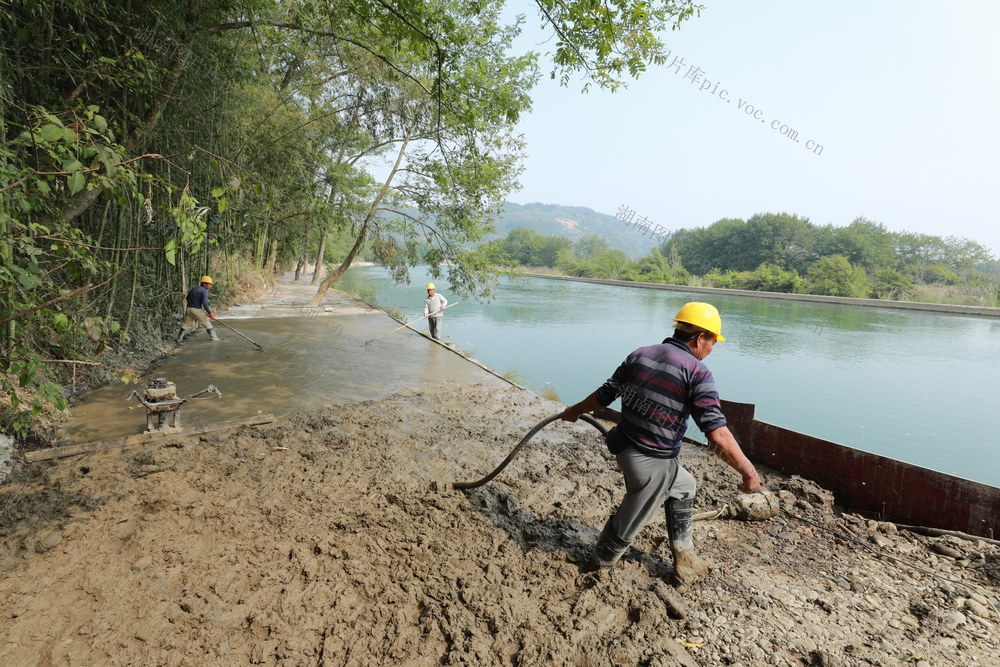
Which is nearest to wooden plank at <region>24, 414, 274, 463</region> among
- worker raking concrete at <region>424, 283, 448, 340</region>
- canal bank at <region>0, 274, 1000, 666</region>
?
canal bank at <region>0, 274, 1000, 666</region>

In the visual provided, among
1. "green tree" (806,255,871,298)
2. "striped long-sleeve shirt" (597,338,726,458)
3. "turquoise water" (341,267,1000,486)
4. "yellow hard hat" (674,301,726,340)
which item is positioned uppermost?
"green tree" (806,255,871,298)

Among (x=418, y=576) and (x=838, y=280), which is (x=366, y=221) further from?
(x=838, y=280)

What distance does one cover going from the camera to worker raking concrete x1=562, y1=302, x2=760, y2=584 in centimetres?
220

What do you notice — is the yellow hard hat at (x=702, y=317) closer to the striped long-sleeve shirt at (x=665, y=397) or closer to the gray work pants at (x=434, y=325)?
the striped long-sleeve shirt at (x=665, y=397)

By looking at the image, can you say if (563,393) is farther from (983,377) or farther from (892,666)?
(983,377)

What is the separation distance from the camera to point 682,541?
2.54m

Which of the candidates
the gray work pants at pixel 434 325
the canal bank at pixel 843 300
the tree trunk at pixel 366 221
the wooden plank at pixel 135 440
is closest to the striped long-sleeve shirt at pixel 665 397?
the wooden plank at pixel 135 440

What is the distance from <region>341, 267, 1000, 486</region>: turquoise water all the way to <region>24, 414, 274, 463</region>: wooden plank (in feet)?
21.4

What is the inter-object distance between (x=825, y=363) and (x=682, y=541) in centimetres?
1525

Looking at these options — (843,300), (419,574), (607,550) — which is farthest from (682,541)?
(843,300)

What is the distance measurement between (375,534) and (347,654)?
863 mm

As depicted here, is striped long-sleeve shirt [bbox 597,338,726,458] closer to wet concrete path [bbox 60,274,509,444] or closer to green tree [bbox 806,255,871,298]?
wet concrete path [bbox 60,274,509,444]

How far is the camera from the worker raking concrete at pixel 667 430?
220 centimetres

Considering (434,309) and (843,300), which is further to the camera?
(843,300)
